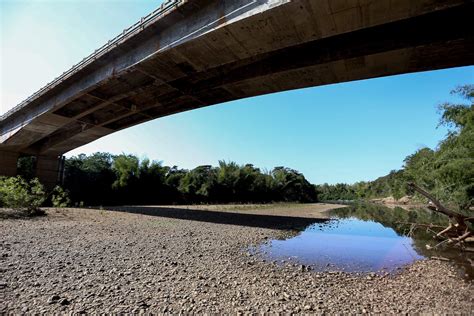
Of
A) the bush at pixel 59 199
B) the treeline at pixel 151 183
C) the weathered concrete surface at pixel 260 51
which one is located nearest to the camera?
the weathered concrete surface at pixel 260 51

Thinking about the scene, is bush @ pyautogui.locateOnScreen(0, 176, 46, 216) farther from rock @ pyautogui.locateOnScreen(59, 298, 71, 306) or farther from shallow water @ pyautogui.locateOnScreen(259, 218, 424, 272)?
rock @ pyautogui.locateOnScreen(59, 298, 71, 306)

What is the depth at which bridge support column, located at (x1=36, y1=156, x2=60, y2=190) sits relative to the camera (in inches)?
923

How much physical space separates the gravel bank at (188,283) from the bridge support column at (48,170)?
20.1 meters

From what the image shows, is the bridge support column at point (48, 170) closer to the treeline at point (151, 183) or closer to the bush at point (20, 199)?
the treeline at point (151, 183)

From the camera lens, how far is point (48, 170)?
2412 centimetres

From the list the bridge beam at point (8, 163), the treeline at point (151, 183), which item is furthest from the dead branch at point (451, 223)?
the bridge beam at point (8, 163)

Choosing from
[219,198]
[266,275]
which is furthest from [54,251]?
[219,198]

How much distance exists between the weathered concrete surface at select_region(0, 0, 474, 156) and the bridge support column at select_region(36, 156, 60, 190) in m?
9.32

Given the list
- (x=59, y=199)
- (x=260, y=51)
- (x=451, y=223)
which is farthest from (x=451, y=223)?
(x=59, y=199)

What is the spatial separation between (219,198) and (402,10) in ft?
106

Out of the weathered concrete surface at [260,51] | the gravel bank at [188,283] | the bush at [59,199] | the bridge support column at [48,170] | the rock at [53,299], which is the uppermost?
the weathered concrete surface at [260,51]

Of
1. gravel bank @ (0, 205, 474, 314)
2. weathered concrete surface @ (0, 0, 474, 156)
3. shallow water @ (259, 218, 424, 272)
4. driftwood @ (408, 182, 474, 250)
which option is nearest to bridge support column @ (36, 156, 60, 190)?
weathered concrete surface @ (0, 0, 474, 156)

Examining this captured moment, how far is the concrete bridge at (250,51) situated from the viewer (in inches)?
287

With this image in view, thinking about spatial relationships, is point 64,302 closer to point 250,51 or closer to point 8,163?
point 250,51
